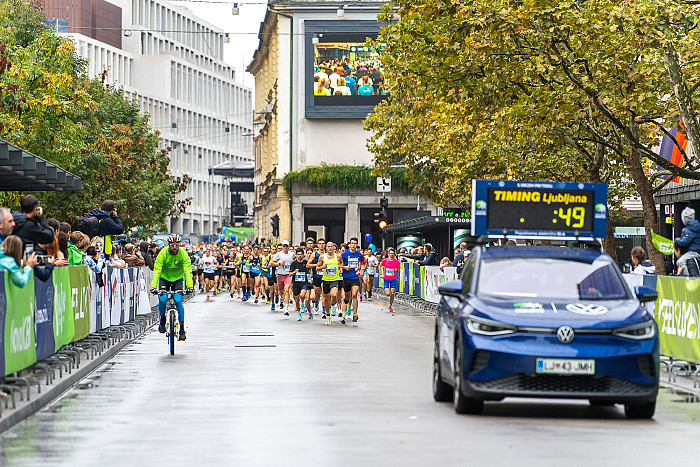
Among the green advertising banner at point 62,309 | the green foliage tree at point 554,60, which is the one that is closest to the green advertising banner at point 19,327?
the green advertising banner at point 62,309

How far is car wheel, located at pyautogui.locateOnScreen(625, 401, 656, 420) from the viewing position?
39.1ft

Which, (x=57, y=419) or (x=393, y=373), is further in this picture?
(x=393, y=373)

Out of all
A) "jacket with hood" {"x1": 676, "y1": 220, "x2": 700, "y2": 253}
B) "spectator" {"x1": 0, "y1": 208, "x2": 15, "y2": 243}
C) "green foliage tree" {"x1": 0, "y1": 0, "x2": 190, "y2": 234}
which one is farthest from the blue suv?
"green foliage tree" {"x1": 0, "y1": 0, "x2": 190, "y2": 234}

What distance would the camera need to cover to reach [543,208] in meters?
16.0

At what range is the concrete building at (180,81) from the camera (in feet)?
439

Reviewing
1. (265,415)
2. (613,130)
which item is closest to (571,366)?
(265,415)

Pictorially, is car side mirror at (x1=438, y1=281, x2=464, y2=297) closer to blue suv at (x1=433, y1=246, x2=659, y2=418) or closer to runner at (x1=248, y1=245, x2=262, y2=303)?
blue suv at (x1=433, y1=246, x2=659, y2=418)

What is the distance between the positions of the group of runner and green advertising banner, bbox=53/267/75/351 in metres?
13.6

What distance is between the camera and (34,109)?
3906 cm

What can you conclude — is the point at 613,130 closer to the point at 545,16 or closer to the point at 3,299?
the point at 545,16

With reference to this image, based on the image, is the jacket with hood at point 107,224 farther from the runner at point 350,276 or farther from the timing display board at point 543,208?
the runner at point 350,276

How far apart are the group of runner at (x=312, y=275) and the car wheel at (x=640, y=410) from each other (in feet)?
60.9

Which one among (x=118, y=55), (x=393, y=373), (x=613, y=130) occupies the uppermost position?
(x=118, y=55)

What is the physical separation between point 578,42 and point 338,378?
11.5 metres
